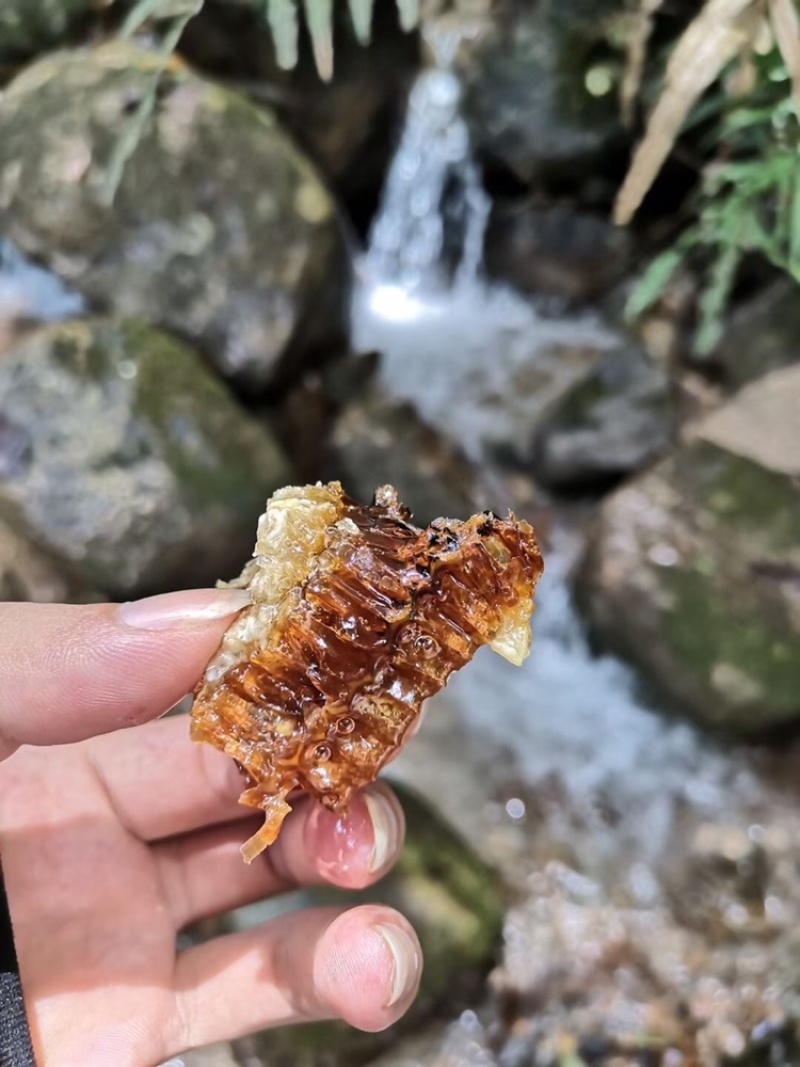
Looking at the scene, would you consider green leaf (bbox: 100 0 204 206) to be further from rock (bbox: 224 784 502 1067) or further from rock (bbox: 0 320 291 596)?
rock (bbox: 224 784 502 1067)

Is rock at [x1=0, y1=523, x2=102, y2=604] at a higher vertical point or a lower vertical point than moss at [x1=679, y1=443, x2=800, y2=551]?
higher

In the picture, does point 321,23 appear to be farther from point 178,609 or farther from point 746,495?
point 178,609

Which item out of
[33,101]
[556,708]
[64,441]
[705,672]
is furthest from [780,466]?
[33,101]

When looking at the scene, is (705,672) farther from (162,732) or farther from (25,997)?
(25,997)

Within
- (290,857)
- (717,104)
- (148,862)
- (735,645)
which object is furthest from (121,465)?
(717,104)

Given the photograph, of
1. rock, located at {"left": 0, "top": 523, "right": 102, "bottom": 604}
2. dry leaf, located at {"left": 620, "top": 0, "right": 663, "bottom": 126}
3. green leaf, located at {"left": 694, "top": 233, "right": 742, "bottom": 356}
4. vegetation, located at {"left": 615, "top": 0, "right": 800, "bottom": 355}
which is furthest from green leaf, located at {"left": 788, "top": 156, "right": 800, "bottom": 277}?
rock, located at {"left": 0, "top": 523, "right": 102, "bottom": 604}

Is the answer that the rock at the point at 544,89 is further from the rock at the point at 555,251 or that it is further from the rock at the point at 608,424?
the rock at the point at 608,424
